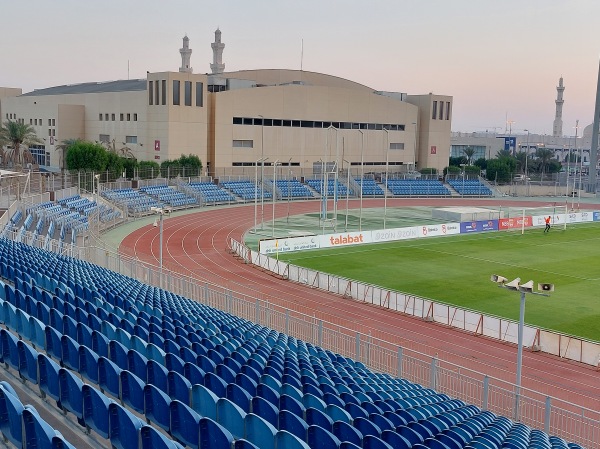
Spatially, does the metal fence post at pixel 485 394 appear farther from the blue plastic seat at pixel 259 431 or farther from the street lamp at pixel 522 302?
the blue plastic seat at pixel 259 431

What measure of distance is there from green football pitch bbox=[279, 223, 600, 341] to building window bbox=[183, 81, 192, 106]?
119 ft

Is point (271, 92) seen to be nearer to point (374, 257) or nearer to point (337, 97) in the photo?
point (337, 97)

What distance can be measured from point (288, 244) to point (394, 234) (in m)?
9.73

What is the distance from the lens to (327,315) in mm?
29453

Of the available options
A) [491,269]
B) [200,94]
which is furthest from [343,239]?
[200,94]

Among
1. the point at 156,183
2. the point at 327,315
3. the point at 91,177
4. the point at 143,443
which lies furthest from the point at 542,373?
the point at 156,183

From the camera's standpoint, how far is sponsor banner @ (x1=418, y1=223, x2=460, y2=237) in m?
52.9

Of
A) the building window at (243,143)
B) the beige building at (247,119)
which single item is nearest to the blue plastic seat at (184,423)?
the beige building at (247,119)

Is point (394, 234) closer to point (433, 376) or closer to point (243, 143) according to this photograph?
point (433, 376)

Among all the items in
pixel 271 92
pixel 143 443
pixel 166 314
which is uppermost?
pixel 271 92

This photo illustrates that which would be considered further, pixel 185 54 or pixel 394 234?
pixel 185 54

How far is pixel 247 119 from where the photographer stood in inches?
3243

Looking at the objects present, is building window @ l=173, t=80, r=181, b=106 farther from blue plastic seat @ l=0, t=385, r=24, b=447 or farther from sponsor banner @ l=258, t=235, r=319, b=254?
blue plastic seat @ l=0, t=385, r=24, b=447

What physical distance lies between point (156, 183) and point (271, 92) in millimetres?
22318
